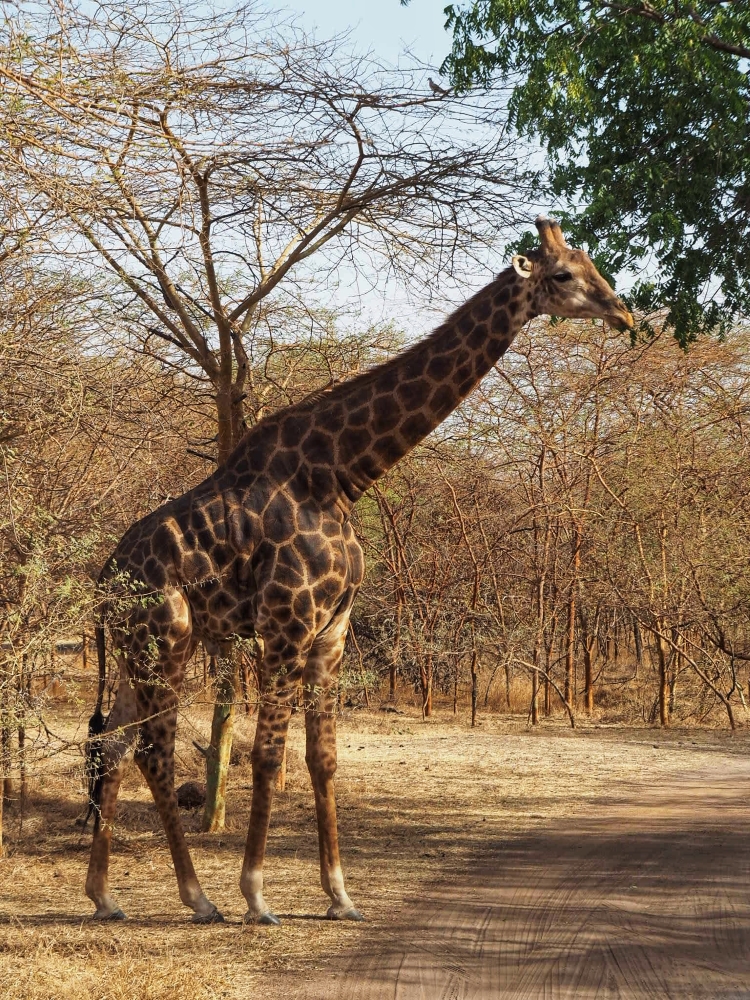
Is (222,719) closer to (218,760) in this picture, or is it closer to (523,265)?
(218,760)

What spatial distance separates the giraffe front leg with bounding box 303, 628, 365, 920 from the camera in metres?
6.26

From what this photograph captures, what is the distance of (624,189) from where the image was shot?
7477 mm

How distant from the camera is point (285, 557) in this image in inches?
248

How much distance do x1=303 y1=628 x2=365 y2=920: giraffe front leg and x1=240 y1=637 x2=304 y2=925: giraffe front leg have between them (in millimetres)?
167

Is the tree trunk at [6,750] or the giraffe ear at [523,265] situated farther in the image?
the giraffe ear at [523,265]

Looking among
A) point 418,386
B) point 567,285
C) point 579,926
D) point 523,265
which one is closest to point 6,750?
point 418,386

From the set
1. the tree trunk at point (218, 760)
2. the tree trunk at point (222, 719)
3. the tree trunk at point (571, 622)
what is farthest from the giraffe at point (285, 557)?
the tree trunk at point (571, 622)

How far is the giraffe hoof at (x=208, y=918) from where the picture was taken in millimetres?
6094

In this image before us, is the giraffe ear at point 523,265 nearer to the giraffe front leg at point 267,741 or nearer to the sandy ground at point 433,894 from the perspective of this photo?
the giraffe front leg at point 267,741

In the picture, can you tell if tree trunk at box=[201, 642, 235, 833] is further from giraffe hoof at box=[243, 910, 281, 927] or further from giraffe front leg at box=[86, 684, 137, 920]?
giraffe hoof at box=[243, 910, 281, 927]

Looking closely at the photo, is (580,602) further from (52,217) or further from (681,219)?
(52,217)

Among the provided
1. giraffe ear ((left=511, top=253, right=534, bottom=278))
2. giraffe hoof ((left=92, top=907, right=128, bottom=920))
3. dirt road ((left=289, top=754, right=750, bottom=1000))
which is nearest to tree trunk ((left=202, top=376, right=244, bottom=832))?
dirt road ((left=289, top=754, right=750, bottom=1000))

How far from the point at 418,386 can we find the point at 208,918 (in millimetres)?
3149

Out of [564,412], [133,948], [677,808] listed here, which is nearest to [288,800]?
[677,808]
